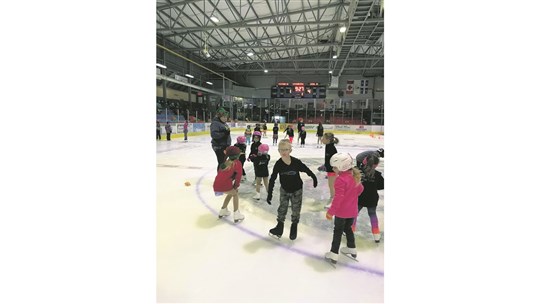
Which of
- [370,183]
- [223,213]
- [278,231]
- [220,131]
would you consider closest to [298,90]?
[220,131]

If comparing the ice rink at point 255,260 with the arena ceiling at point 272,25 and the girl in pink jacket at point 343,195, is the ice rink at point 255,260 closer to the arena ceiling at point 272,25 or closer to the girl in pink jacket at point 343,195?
the girl in pink jacket at point 343,195

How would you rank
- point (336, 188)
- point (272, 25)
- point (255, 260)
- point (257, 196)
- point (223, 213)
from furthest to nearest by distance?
point (272, 25) → point (257, 196) → point (223, 213) → point (255, 260) → point (336, 188)

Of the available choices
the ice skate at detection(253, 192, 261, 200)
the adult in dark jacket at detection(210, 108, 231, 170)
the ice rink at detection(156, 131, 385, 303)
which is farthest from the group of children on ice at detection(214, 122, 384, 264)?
the adult in dark jacket at detection(210, 108, 231, 170)

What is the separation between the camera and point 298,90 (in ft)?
63.1

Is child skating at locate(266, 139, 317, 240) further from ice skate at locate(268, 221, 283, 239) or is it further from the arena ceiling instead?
the arena ceiling

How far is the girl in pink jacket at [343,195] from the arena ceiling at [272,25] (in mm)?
6081

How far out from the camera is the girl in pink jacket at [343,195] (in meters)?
1.89

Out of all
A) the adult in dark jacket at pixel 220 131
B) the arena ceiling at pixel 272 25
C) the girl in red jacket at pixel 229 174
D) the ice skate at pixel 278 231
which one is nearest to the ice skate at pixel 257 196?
the adult in dark jacket at pixel 220 131

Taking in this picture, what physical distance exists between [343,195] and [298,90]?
18.1 metres

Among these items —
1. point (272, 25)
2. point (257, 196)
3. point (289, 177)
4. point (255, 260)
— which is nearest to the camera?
point (255, 260)

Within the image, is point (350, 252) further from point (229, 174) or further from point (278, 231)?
point (229, 174)

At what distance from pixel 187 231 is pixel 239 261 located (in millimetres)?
802

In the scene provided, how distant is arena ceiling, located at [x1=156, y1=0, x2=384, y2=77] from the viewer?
35.3 ft

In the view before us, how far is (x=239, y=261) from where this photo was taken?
6.64 ft
